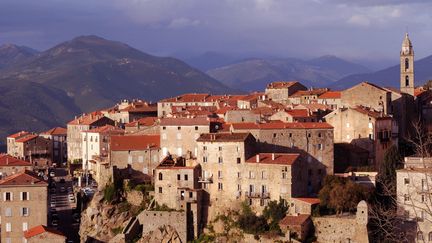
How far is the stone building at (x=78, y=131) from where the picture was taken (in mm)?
86000

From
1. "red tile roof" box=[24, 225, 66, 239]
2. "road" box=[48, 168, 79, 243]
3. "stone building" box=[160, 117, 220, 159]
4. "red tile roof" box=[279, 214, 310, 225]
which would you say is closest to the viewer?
"red tile roof" box=[279, 214, 310, 225]

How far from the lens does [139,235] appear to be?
5575 cm

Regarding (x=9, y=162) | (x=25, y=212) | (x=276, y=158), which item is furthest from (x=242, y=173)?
(x=9, y=162)

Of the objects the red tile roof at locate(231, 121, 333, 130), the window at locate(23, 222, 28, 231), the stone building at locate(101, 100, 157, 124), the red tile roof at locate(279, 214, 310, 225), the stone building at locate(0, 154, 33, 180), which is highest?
the stone building at locate(101, 100, 157, 124)

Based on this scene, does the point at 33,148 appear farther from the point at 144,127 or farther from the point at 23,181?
the point at 23,181

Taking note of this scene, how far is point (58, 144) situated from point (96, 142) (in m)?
20.8

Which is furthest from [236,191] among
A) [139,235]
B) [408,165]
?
[408,165]

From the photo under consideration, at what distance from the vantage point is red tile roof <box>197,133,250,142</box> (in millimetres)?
54125

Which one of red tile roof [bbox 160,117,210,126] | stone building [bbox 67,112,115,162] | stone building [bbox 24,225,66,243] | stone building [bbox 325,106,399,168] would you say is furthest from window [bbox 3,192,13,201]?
stone building [bbox 67,112,115,162]

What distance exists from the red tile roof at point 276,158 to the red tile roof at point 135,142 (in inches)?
407

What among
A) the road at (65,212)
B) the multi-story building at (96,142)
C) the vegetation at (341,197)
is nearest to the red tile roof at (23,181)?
the road at (65,212)

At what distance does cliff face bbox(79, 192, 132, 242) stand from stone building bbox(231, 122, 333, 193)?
11.0 meters

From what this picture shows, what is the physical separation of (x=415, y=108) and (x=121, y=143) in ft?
90.0

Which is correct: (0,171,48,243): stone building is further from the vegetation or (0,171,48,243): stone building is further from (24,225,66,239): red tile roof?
the vegetation
